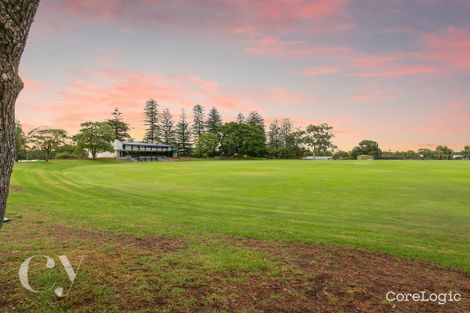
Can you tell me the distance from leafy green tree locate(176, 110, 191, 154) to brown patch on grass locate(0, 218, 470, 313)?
323 feet

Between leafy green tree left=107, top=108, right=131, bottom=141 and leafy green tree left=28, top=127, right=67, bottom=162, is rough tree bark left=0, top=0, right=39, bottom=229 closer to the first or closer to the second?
leafy green tree left=28, top=127, right=67, bottom=162

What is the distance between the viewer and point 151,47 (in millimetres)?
18891

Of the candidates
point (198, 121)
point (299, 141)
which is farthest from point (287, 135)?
point (198, 121)

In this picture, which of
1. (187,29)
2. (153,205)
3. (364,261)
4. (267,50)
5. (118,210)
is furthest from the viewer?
(267,50)

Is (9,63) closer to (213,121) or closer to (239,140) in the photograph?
(239,140)

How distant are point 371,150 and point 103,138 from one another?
352 feet

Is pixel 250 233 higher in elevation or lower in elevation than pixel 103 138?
lower

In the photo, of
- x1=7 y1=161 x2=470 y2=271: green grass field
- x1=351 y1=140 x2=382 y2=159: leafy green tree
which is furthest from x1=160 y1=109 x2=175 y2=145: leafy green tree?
x1=7 y1=161 x2=470 y2=271: green grass field

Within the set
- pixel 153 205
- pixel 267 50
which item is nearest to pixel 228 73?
pixel 267 50

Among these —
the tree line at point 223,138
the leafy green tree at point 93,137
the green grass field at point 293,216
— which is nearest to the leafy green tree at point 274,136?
the tree line at point 223,138

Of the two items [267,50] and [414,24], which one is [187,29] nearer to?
[267,50]

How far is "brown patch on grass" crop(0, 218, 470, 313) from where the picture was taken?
322 centimetres

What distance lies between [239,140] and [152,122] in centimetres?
3390

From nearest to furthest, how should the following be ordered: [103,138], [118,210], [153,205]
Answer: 1. [118,210]
2. [153,205]
3. [103,138]
